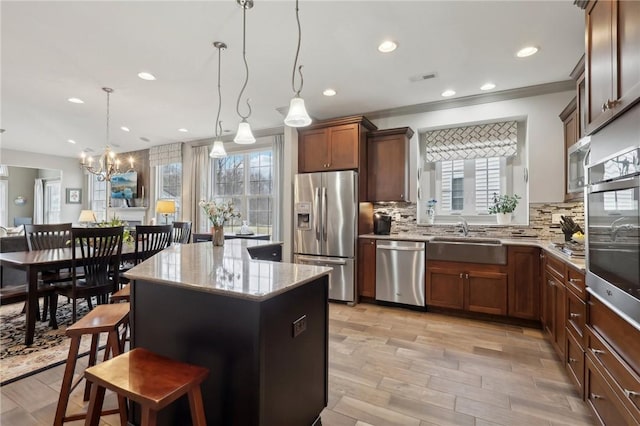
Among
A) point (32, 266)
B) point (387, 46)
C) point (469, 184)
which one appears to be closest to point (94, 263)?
point (32, 266)

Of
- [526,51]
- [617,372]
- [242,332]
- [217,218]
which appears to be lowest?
[617,372]

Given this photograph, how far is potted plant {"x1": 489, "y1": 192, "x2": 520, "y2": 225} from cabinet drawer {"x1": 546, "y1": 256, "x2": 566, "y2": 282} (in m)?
1.12

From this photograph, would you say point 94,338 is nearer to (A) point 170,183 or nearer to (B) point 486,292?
(B) point 486,292

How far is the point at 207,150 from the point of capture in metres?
6.14

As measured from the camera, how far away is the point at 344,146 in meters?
4.14

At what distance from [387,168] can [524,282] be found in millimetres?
2113

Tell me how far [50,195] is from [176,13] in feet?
35.8

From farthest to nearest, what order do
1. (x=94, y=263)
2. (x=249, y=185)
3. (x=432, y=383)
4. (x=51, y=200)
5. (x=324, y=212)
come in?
(x=51, y=200)
(x=249, y=185)
(x=324, y=212)
(x=94, y=263)
(x=432, y=383)

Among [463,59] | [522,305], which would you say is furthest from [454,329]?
[463,59]

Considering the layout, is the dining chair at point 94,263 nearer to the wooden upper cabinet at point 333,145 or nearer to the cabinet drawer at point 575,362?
the wooden upper cabinet at point 333,145

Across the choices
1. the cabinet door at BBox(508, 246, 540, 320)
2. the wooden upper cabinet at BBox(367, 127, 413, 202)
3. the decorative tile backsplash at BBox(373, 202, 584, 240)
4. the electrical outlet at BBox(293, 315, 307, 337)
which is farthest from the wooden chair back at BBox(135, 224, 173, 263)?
the cabinet door at BBox(508, 246, 540, 320)

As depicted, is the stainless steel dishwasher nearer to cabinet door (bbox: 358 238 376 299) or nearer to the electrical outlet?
cabinet door (bbox: 358 238 376 299)

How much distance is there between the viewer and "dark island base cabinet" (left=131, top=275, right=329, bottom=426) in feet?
4.22

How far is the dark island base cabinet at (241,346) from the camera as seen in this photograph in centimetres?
129
